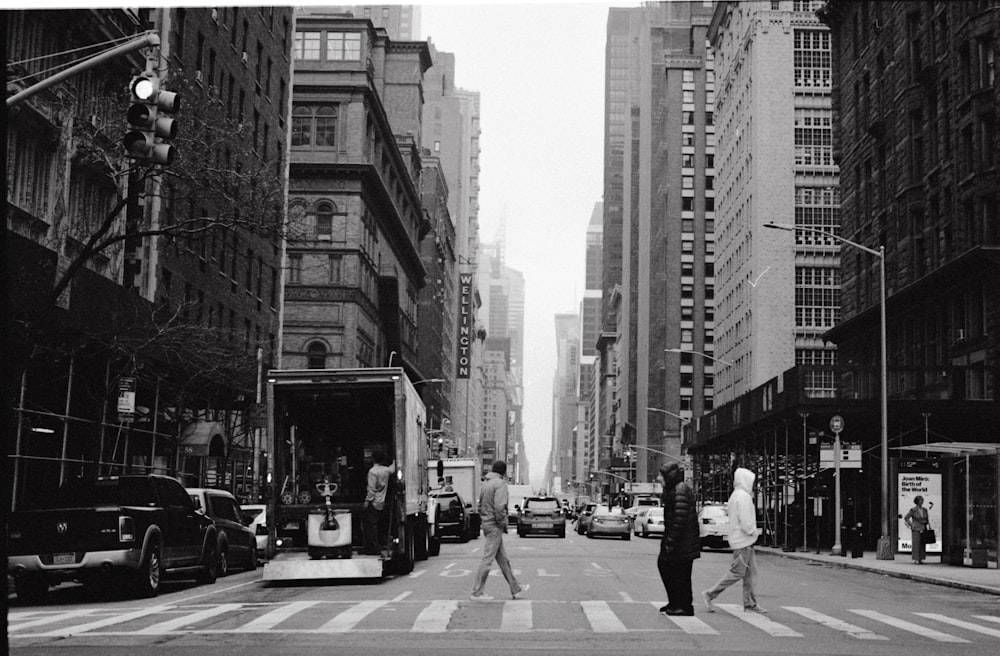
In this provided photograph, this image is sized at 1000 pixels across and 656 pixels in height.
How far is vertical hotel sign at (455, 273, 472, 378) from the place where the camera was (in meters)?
169

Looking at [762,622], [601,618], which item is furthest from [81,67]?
[762,622]

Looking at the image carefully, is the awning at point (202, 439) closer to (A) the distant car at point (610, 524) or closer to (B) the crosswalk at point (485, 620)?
(A) the distant car at point (610, 524)

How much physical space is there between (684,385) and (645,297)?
19682 mm

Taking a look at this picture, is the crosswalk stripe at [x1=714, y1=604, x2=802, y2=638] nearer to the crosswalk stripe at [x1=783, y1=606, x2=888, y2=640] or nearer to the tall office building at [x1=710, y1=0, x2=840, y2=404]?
the crosswalk stripe at [x1=783, y1=606, x2=888, y2=640]

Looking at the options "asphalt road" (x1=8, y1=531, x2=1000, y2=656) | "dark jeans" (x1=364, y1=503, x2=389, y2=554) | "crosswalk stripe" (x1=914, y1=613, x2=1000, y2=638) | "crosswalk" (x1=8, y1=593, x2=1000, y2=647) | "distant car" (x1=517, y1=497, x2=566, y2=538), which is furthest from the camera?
"distant car" (x1=517, y1=497, x2=566, y2=538)

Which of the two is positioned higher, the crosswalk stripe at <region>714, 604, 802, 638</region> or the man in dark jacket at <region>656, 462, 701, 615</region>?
the man in dark jacket at <region>656, 462, 701, 615</region>

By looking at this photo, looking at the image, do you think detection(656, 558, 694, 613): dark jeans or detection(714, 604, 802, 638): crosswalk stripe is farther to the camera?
detection(656, 558, 694, 613): dark jeans

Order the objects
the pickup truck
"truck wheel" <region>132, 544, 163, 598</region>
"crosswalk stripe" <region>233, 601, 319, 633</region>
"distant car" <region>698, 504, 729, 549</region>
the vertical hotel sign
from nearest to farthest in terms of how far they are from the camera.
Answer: "crosswalk stripe" <region>233, 601, 319, 633</region>, the pickup truck, "truck wheel" <region>132, 544, 163, 598</region>, "distant car" <region>698, 504, 729, 549</region>, the vertical hotel sign

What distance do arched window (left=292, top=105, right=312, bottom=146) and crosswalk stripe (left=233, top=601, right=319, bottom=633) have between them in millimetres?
63002

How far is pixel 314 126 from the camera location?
79.2 metres

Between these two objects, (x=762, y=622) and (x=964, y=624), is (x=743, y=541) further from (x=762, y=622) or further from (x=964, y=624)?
(x=964, y=624)

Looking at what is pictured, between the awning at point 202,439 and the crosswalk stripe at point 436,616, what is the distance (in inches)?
858

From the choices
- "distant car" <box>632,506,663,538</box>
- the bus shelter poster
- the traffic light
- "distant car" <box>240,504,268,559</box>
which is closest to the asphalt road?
the traffic light

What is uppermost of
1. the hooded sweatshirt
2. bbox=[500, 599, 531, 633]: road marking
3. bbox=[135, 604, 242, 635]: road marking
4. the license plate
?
the hooded sweatshirt
